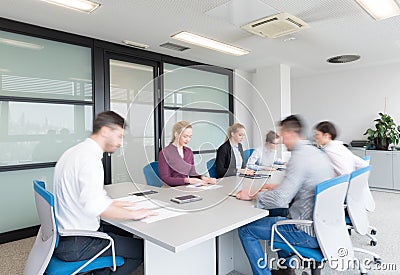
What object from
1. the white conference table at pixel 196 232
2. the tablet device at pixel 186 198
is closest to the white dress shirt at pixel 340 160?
the white conference table at pixel 196 232

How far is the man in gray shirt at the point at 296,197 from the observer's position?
5.89 feet

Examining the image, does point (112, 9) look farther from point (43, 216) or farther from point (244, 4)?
point (43, 216)

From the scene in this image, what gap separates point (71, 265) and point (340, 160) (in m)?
2.31

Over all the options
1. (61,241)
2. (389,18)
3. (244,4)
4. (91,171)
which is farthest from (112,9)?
(389,18)

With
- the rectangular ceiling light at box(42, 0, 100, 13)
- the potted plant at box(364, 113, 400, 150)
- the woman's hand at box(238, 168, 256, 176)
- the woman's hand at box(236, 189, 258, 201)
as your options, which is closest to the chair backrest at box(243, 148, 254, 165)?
the woman's hand at box(238, 168, 256, 176)

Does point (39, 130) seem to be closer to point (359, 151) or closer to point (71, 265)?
point (71, 265)

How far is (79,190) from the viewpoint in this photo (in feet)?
5.04

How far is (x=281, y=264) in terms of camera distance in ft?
6.94

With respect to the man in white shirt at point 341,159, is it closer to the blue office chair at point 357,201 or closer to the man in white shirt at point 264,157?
the blue office chair at point 357,201

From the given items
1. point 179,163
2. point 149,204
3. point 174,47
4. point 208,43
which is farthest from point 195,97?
point 149,204

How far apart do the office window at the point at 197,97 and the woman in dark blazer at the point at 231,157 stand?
2.37 ft

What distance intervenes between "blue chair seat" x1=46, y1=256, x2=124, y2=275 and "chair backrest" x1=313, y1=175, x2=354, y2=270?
3.99ft

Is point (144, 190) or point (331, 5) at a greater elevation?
point (331, 5)

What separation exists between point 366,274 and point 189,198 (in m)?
1.51
